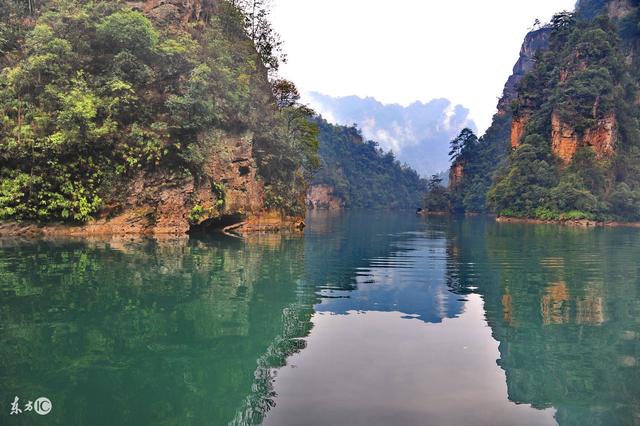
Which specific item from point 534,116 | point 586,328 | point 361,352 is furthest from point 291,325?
point 534,116

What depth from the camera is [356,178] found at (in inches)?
6038

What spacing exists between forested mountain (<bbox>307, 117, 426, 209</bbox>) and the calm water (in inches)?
4601

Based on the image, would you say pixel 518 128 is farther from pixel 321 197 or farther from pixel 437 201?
pixel 321 197

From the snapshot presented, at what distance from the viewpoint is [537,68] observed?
269ft

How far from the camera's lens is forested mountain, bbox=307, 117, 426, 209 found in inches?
5295

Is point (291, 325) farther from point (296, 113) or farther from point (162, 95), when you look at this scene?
point (296, 113)

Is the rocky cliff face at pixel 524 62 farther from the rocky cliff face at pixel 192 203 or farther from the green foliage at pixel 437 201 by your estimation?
the rocky cliff face at pixel 192 203

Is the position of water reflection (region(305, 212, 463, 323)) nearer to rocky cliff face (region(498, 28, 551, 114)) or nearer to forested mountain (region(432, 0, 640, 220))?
forested mountain (region(432, 0, 640, 220))

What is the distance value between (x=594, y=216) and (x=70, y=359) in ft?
210

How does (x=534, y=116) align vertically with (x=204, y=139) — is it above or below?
above

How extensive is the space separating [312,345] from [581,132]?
232 feet

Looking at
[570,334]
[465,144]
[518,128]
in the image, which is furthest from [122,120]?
[465,144]

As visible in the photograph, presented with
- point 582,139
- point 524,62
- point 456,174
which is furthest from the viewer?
point 524,62

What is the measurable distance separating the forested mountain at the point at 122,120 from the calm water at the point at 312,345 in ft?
38.6
